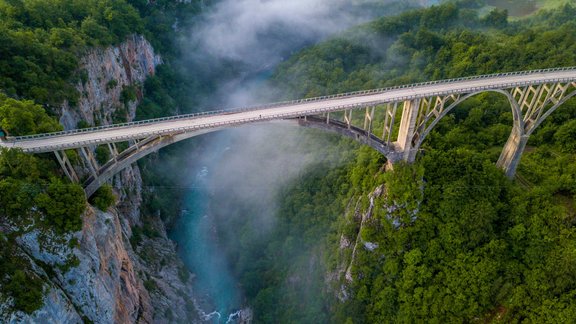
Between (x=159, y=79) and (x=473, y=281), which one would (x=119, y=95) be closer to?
(x=159, y=79)

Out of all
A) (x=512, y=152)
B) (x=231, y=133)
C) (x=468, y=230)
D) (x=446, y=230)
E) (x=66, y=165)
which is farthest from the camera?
(x=231, y=133)

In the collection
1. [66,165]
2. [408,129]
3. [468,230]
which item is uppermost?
[66,165]

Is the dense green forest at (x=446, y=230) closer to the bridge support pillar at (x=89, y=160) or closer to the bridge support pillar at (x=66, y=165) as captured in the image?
the bridge support pillar at (x=89, y=160)

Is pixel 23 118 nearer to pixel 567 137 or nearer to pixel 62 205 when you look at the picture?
pixel 62 205

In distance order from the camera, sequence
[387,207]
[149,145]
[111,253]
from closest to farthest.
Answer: [111,253], [149,145], [387,207]

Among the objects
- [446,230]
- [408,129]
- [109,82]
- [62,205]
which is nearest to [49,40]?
[109,82]

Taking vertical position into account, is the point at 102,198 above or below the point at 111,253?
above
